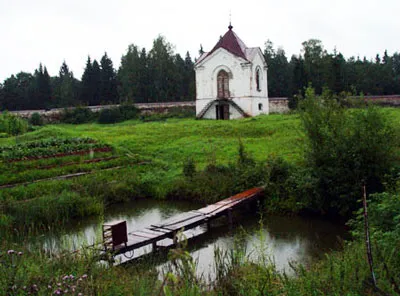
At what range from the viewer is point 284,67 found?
198ft

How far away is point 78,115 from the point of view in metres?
45.6

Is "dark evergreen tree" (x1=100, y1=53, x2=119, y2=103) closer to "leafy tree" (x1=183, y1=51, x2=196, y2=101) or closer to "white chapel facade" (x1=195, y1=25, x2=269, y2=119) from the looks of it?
"leafy tree" (x1=183, y1=51, x2=196, y2=101)

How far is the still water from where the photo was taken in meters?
10.2

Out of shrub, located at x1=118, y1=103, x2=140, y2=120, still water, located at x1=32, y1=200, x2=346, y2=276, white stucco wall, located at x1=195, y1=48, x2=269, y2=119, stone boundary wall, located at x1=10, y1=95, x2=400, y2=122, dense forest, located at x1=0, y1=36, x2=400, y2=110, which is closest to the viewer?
still water, located at x1=32, y1=200, x2=346, y2=276

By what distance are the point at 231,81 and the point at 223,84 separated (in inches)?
31.9

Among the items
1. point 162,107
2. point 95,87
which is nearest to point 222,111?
point 162,107

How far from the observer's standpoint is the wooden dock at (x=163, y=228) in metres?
9.77

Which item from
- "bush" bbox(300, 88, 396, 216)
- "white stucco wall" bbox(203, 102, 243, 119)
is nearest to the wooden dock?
"bush" bbox(300, 88, 396, 216)

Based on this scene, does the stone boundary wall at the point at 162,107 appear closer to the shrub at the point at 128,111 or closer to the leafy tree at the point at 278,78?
the shrub at the point at 128,111

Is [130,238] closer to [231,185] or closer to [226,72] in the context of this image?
[231,185]

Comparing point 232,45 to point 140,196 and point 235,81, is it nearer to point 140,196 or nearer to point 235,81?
point 235,81

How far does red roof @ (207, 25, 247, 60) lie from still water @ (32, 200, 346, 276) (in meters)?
22.6

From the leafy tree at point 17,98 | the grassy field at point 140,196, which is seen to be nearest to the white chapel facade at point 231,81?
the grassy field at point 140,196

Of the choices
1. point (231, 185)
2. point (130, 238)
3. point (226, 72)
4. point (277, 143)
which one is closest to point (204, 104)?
point (226, 72)
